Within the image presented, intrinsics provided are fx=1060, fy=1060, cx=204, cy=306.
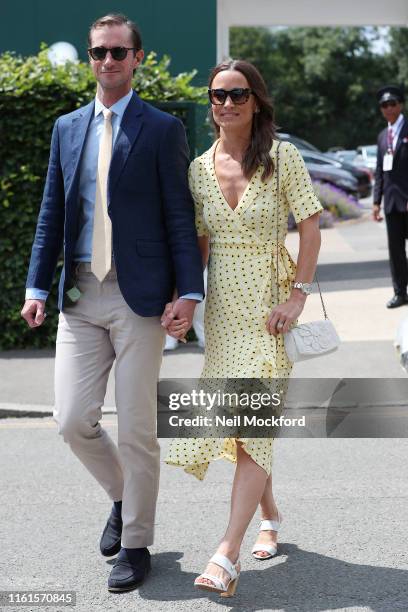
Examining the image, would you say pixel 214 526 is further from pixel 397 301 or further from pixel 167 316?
pixel 397 301

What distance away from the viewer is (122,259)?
13.1 ft

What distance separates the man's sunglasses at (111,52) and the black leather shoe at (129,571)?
6.18 feet

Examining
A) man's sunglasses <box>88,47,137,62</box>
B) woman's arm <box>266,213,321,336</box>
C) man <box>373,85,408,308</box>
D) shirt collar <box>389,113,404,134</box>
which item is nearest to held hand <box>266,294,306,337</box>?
woman's arm <box>266,213,321,336</box>

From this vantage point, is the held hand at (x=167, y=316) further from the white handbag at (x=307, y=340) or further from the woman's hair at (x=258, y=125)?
the woman's hair at (x=258, y=125)

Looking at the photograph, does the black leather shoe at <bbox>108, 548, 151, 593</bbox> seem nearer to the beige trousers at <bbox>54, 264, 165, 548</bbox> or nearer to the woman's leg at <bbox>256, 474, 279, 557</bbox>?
the beige trousers at <bbox>54, 264, 165, 548</bbox>

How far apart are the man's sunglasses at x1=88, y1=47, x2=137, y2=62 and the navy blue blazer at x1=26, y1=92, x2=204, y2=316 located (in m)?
0.19

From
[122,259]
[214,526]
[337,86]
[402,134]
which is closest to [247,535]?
[214,526]

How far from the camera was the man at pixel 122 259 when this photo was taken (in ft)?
13.1

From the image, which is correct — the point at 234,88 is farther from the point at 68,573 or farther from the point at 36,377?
the point at 36,377

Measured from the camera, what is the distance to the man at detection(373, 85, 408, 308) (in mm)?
10492

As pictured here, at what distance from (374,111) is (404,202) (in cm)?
5692

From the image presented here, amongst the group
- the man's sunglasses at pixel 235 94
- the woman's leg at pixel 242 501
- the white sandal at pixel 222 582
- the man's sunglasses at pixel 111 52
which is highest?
the man's sunglasses at pixel 111 52

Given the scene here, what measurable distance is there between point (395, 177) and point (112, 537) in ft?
22.6

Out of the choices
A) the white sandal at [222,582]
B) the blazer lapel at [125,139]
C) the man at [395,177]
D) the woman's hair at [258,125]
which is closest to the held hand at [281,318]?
the woman's hair at [258,125]
